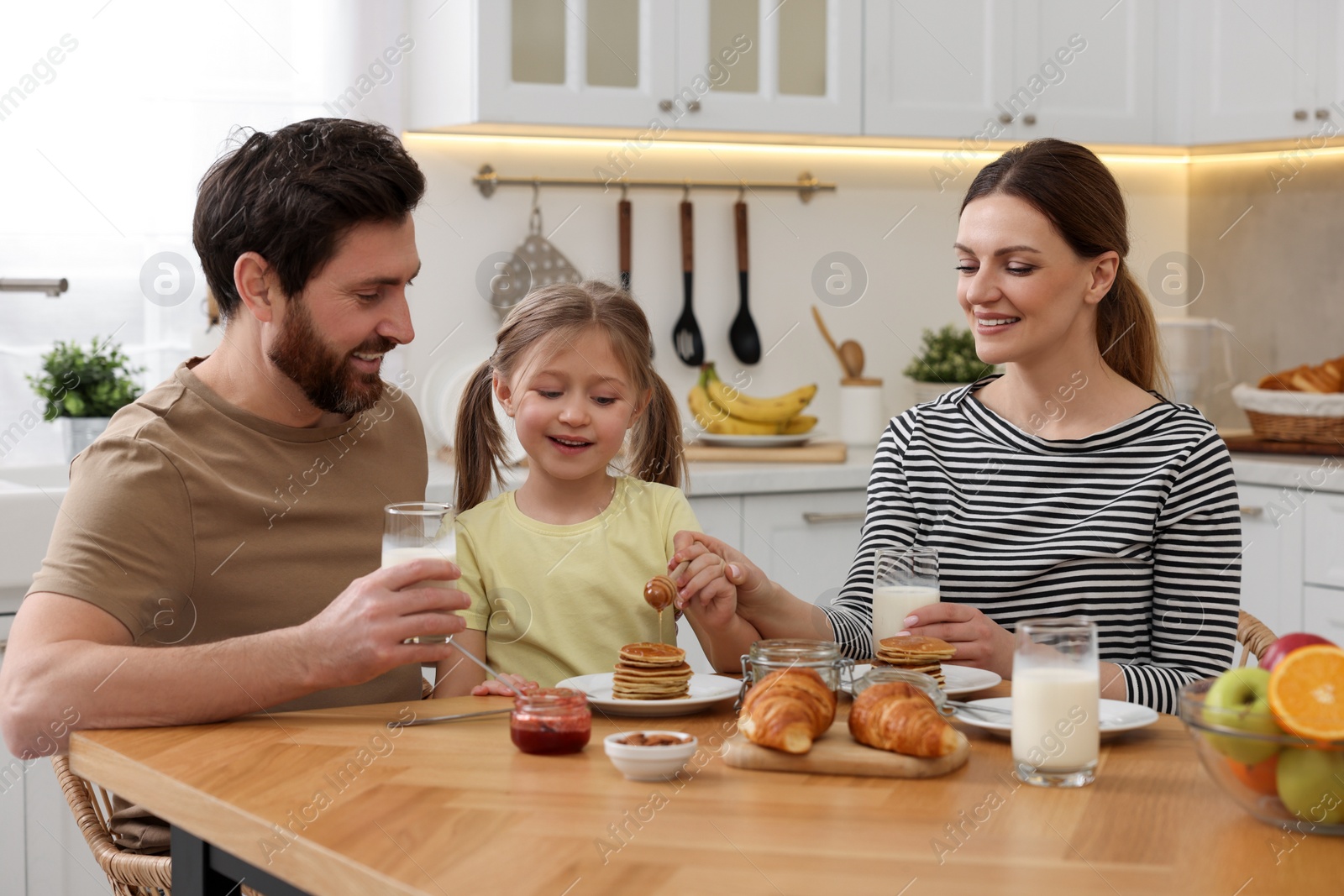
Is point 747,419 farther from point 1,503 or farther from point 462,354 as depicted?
point 1,503

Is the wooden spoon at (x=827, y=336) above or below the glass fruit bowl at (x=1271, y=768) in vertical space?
above

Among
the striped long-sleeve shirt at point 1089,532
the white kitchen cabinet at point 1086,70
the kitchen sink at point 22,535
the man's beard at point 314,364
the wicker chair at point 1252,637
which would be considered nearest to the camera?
the man's beard at point 314,364

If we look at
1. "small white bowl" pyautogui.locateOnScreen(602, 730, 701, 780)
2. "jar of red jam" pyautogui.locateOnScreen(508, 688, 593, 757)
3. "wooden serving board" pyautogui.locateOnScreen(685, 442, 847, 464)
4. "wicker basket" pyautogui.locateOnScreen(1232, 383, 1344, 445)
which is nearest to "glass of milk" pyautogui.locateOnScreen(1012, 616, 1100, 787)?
"small white bowl" pyautogui.locateOnScreen(602, 730, 701, 780)

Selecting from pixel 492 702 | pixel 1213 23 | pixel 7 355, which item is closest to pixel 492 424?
pixel 492 702

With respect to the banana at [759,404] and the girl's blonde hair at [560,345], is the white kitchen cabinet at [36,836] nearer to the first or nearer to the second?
the girl's blonde hair at [560,345]

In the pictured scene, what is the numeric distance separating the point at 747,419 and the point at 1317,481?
4.35ft

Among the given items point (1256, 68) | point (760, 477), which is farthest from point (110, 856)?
point (1256, 68)

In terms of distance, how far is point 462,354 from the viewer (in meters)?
3.42

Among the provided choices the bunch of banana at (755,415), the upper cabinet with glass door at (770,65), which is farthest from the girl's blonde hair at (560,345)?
the upper cabinet with glass door at (770,65)

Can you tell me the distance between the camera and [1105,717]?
53.6 inches

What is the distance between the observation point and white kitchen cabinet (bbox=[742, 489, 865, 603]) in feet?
10.3

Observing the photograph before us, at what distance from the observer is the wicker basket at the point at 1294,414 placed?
3270 mm

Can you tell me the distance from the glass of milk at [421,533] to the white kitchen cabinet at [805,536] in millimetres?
1806

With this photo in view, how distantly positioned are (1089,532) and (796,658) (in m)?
0.69
